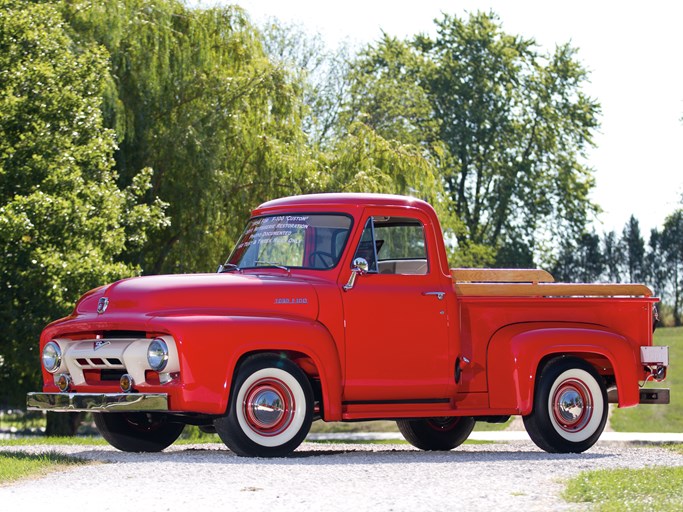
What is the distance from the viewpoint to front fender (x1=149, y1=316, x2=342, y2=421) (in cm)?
1055

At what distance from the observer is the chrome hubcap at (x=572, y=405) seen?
12.5 m

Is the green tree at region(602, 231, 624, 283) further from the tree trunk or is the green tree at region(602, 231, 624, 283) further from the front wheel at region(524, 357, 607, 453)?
the front wheel at region(524, 357, 607, 453)

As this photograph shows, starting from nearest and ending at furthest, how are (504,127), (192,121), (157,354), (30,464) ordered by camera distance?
(157,354), (30,464), (192,121), (504,127)

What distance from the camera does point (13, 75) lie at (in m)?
23.0

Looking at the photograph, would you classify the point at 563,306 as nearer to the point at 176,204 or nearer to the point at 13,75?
the point at 13,75

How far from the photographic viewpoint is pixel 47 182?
22.7 metres

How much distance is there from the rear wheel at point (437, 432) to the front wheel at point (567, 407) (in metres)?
1.54

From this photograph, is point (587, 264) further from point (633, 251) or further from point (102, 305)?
point (102, 305)

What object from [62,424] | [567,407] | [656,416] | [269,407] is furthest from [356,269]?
[656,416]

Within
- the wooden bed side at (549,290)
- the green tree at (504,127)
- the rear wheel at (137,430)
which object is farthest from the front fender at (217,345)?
the green tree at (504,127)

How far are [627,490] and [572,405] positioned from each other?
144 inches

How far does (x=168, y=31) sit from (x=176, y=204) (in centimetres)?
374

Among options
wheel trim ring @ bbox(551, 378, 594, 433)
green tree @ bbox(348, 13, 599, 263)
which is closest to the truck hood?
wheel trim ring @ bbox(551, 378, 594, 433)

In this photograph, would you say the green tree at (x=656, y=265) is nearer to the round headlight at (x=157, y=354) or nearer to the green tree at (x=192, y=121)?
the green tree at (x=192, y=121)
